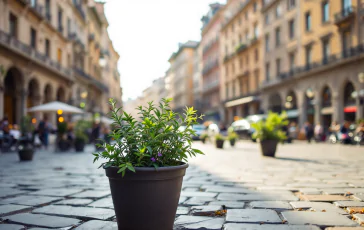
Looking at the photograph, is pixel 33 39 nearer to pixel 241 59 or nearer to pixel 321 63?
pixel 321 63

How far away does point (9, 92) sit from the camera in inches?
822

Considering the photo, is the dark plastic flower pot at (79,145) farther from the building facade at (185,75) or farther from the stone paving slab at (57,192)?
the building facade at (185,75)

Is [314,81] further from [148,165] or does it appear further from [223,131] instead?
[148,165]

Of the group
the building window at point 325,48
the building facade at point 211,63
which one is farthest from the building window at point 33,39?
the building facade at point 211,63

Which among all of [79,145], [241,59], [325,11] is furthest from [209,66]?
[79,145]

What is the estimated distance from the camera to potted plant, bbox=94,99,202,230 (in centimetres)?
276

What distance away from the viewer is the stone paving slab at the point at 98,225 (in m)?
3.23

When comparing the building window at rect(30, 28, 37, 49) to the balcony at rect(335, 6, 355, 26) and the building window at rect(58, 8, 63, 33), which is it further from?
the balcony at rect(335, 6, 355, 26)

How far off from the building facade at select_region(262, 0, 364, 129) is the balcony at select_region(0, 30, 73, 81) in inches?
732

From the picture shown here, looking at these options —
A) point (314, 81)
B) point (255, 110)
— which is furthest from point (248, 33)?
point (314, 81)

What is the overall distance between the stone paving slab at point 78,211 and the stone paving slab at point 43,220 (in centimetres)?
15

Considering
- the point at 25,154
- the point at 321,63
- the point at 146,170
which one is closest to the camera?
the point at 146,170

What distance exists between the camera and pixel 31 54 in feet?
70.7

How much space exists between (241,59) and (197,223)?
40.6m
